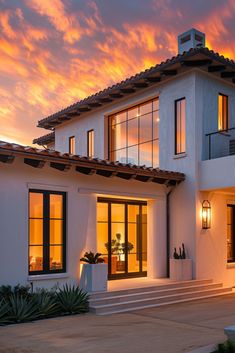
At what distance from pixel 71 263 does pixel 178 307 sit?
116 inches

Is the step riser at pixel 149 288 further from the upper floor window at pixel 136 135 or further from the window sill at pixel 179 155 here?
the upper floor window at pixel 136 135

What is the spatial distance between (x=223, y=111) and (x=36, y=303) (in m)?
8.94

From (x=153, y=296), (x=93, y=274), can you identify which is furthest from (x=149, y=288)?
(x=93, y=274)

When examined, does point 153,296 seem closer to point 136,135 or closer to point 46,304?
point 46,304

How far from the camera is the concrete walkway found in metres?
6.61

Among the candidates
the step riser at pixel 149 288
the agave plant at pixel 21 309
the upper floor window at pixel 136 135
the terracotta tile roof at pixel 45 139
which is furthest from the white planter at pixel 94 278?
the terracotta tile roof at pixel 45 139

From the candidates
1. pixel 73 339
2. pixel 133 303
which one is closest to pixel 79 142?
pixel 133 303

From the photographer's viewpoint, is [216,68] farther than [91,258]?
Yes

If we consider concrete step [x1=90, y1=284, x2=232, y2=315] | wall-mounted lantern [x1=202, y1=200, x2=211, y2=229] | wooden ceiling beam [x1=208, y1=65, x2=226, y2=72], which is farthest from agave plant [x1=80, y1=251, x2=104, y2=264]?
wooden ceiling beam [x1=208, y1=65, x2=226, y2=72]

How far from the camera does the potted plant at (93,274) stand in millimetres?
10414

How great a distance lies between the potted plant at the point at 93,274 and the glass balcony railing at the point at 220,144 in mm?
5109

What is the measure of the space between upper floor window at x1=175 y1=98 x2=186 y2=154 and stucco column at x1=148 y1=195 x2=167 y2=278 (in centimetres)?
176

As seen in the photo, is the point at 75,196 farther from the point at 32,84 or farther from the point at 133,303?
the point at 32,84

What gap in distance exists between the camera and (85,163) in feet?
34.1
